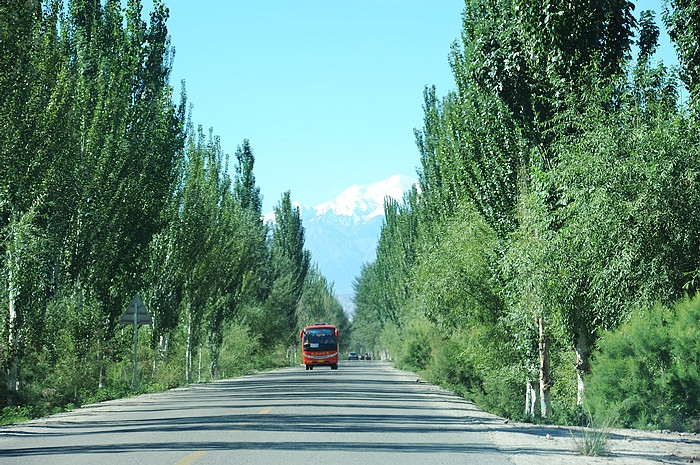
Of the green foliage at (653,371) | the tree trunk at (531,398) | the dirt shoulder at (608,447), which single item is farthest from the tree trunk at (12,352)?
the tree trunk at (531,398)

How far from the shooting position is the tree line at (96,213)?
861 inches

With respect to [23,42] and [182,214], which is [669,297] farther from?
[182,214]

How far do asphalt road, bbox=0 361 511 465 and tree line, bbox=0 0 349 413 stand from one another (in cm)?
302

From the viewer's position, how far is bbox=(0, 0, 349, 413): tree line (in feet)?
71.7

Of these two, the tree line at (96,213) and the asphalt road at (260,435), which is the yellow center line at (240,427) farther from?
the tree line at (96,213)

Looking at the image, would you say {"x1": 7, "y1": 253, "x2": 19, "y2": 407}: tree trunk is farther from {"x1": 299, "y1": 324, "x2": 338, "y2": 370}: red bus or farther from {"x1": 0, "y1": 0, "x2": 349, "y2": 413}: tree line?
{"x1": 299, "y1": 324, "x2": 338, "y2": 370}: red bus

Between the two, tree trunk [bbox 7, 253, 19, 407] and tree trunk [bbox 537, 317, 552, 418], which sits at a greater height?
tree trunk [bbox 7, 253, 19, 407]

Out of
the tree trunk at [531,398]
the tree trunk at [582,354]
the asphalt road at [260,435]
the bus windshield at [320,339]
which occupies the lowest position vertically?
the tree trunk at [531,398]

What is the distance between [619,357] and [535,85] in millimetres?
7462

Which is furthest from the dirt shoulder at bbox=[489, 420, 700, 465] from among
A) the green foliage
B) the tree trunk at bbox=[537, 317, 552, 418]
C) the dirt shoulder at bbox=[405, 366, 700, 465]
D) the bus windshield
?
the bus windshield

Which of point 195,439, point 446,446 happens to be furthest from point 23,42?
point 446,446

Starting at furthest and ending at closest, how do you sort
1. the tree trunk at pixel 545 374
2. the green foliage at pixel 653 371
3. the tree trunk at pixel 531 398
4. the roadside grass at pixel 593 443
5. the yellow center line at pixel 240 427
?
the tree trunk at pixel 531 398 < the tree trunk at pixel 545 374 < the green foliage at pixel 653 371 < the yellow center line at pixel 240 427 < the roadside grass at pixel 593 443

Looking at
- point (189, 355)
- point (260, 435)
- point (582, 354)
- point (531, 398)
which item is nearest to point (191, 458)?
point (260, 435)

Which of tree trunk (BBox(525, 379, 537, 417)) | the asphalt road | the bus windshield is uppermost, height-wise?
the bus windshield
